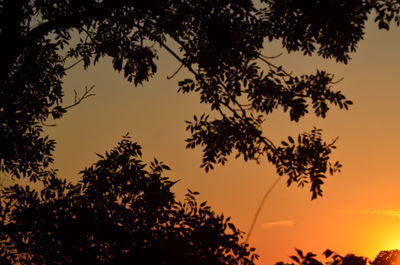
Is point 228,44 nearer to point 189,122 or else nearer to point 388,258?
point 189,122

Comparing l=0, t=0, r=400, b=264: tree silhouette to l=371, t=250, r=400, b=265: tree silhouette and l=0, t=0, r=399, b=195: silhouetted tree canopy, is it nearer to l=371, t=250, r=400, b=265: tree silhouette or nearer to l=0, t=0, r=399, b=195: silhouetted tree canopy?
l=0, t=0, r=399, b=195: silhouetted tree canopy

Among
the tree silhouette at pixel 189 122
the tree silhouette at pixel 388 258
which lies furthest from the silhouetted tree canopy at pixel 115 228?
the tree silhouette at pixel 388 258

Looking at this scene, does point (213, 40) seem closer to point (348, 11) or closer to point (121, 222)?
point (348, 11)

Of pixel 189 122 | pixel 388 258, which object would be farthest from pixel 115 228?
pixel 388 258

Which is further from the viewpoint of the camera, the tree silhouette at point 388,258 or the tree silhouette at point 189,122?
the tree silhouette at point 388,258

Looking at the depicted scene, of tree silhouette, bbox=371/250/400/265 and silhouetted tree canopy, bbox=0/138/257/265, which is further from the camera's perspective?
tree silhouette, bbox=371/250/400/265

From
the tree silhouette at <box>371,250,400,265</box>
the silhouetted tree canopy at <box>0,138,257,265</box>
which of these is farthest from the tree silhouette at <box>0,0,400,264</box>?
the tree silhouette at <box>371,250,400,265</box>

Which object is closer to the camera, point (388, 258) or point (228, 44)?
point (228, 44)

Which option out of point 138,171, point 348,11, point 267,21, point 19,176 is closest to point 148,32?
point 267,21

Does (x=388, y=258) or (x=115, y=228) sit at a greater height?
(x=388, y=258)

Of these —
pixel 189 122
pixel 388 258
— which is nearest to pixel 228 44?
pixel 189 122

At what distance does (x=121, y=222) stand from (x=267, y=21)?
6.65 metres

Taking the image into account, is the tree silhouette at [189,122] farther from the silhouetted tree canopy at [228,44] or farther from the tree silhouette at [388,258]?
the tree silhouette at [388,258]

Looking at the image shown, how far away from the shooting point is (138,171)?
37.5 feet
